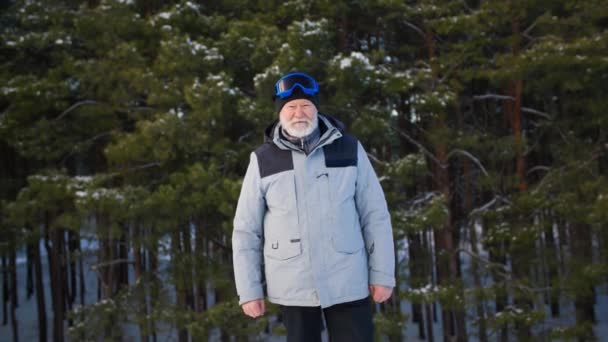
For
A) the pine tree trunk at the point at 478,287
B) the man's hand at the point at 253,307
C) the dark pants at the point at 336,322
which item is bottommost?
the pine tree trunk at the point at 478,287

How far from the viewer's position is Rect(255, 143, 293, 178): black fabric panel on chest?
2.39m

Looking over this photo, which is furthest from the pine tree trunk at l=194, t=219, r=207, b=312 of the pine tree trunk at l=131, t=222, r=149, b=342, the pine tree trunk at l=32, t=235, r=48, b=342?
the pine tree trunk at l=32, t=235, r=48, b=342

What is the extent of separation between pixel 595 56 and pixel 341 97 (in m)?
A: 2.94

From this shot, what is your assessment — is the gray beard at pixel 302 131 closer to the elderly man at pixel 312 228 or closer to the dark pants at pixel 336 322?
the elderly man at pixel 312 228

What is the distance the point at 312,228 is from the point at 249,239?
282 mm

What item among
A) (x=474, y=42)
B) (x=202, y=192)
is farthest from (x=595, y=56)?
(x=202, y=192)

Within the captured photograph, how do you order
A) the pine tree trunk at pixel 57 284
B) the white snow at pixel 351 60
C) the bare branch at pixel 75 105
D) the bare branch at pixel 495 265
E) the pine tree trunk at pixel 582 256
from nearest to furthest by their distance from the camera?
the white snow at pixel 351 60, the pine tree trunk at pixel 582 256, the bare branch at pixel 495 265, the bare branch at pixel 75 105, the pine tree trunk at pixel 57 284

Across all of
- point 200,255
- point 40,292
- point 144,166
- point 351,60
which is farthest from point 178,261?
point 40,292

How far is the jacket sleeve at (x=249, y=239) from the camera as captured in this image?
7.91 ft

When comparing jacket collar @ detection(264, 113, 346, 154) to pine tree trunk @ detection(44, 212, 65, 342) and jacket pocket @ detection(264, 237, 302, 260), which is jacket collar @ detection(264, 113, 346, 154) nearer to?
jacket pocket @ detection(264, 237, 302, 260)

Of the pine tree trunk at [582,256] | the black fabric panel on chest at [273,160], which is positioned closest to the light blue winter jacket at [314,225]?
the black fabric panel on chest at [273,160]

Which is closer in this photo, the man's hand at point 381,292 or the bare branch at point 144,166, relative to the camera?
the man's hand at point 381,292

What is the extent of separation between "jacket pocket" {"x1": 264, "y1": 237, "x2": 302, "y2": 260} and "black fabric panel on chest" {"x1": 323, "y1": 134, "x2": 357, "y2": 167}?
34 cm

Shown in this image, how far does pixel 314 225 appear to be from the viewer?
2316 millimetres
